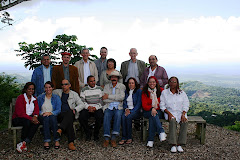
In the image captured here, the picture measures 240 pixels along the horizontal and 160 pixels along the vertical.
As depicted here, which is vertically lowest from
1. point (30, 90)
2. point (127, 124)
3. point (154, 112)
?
point (127, 124)

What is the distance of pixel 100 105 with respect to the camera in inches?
211

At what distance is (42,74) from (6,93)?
16.7 feet

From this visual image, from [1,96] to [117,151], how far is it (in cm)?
693

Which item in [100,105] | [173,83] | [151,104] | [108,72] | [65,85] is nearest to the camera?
[173,83]

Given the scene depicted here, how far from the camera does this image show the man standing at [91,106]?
5148mm

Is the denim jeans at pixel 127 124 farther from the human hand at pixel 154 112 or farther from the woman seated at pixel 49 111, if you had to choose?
the woman seated at pixel 49 111

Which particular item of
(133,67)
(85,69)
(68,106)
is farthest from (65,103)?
(133,67)

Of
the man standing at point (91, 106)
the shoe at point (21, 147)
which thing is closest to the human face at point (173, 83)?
the man standing at point (91, 106)

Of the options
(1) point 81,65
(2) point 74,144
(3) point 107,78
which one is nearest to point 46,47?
Result: (1) point 81,65

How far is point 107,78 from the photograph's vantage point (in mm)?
5703

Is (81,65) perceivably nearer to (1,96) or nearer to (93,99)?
(93,99)

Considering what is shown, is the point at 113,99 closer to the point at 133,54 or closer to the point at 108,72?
the point at 108,72

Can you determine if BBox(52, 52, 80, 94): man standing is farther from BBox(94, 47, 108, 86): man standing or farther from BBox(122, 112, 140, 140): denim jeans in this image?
BBox(122, 112, 140, 140): denim jeans

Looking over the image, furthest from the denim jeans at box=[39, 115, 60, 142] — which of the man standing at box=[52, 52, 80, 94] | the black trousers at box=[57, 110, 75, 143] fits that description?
the man standing at box=[52, 52, 80, 94]
